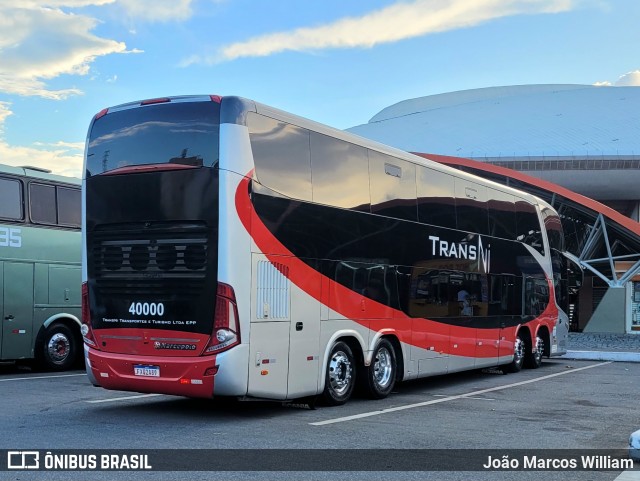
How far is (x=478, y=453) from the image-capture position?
7652 millimetres

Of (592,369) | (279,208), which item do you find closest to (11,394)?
(279,208)

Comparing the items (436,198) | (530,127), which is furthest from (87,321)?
(530,127)

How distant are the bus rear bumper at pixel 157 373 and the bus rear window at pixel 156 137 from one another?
2.36m

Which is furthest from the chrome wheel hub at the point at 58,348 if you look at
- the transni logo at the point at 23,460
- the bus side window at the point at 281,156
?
the transni logo at the point at 23,460

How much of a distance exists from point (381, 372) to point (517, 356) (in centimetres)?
671

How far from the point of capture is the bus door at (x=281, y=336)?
9297 millimetres

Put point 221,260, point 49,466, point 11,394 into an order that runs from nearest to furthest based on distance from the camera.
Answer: point 49,466
point 221,260
point 11,394

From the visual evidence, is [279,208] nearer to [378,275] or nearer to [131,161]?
[131,161]

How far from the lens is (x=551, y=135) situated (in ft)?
170

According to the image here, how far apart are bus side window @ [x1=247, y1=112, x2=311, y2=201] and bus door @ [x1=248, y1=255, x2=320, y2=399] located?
1015mm

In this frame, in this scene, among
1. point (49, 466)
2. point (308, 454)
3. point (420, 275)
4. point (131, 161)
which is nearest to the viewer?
point (49, 466)

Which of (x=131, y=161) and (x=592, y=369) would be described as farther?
(x=592, y=369)

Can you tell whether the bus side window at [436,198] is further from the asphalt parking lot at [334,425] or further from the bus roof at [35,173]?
the bus roof at [35,173]

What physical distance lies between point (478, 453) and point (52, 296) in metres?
11.0
